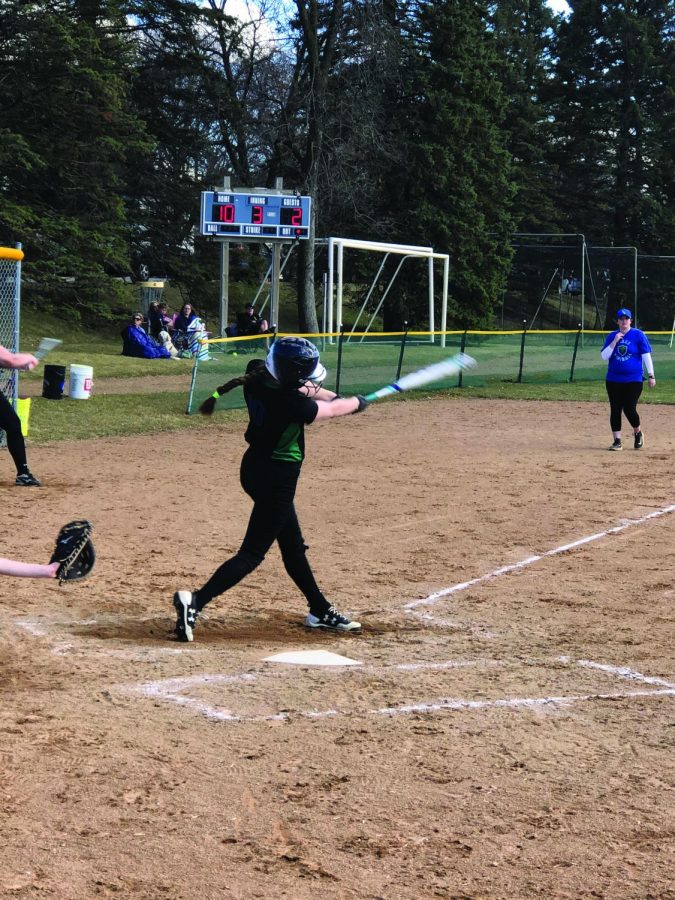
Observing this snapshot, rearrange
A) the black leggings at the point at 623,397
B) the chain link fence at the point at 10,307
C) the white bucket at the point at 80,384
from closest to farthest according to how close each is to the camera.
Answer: the chain link fence at the point at 10,307, the black leggings at the point at 623,397, the white bucket at the point at 80,384

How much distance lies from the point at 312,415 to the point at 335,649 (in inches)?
58.7

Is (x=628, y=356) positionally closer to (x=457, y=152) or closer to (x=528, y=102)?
(x=457, y=152)

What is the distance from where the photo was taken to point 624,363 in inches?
620

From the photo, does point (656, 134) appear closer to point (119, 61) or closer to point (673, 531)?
point (119, 61)

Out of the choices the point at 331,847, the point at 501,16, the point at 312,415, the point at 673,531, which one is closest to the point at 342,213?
the point at 501,16

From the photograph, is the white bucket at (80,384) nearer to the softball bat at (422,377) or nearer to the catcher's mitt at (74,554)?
the softball bat at (422,377)

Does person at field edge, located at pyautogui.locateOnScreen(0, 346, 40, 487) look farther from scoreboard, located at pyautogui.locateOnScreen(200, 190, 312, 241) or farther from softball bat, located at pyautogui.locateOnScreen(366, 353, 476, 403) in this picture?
scoreboard, located at pyautogui.locateOnScreen(200, 190, 312, 241)

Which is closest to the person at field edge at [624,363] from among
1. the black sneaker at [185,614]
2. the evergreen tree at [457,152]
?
the black sneaker at [185,614]

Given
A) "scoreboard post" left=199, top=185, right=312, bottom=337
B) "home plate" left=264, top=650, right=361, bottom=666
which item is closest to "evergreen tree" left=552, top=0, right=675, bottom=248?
"scoreboard post" left=199, top=185, right=312, bottom=337

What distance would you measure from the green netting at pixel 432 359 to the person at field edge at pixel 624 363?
23.3 feet

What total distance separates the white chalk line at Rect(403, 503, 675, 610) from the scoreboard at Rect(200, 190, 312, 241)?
59.0 feet

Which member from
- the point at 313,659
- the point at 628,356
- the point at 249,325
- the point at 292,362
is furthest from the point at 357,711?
the point at 249,325

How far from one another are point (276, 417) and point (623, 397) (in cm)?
1020

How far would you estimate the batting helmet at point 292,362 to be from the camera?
21.8 feet
